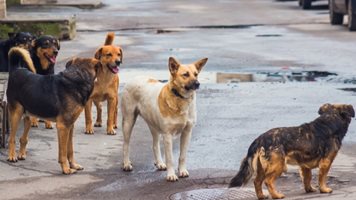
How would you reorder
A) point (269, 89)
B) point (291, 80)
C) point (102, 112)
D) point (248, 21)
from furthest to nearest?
1. point (248, 21)
2. point (291, 80)
3. point (269, 89)
4. point (102, 112)

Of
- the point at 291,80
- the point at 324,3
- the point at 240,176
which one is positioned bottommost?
the point at 324,3

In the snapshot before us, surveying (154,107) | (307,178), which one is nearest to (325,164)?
(307,178)

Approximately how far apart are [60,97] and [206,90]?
18.4ft

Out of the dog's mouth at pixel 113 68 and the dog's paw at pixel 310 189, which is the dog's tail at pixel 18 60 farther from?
the dog's paw at pixel 310 189

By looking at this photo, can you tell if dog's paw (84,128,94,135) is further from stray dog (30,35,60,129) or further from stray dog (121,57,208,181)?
stray dog (121,57,208,181)

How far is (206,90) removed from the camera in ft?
51.6

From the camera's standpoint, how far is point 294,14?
3241 centimetres

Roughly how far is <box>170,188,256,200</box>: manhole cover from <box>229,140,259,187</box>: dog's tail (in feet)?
1.27

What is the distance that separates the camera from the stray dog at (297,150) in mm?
8586

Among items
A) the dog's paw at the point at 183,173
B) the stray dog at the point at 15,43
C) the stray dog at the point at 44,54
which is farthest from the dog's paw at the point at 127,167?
the stray dog at the point at 15,43

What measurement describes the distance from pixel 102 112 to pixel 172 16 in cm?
1863

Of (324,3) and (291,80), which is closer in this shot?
(291,80)

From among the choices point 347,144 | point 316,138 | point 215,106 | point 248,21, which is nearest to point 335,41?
point 248,21

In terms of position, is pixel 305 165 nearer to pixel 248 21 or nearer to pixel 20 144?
pixel 20 144
